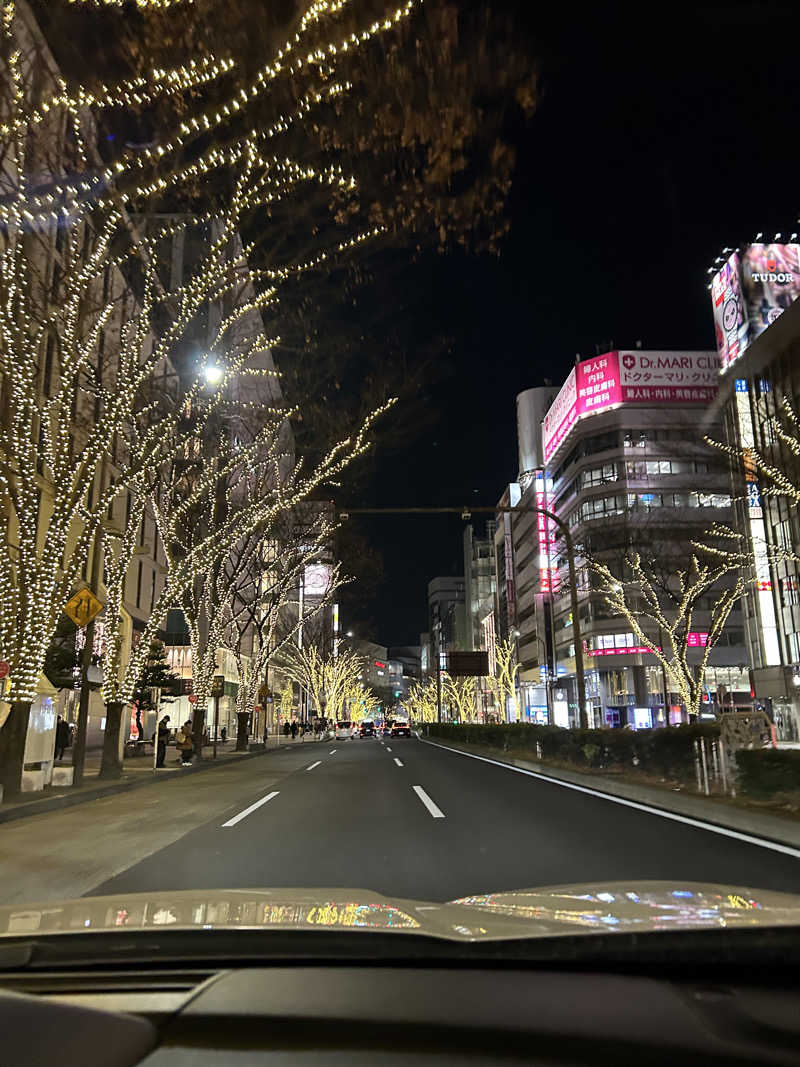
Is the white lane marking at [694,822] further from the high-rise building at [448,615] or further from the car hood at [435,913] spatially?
the high-rise building at [448,615]

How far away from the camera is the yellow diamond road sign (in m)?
14.8

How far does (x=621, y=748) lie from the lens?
16484 millimetres

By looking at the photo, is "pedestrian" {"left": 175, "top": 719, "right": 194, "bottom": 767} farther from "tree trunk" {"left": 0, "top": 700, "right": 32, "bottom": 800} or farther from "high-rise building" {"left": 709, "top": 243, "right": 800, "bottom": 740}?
"high-rise building" {"left": 709, "top": 243, "right": 800, "bottom": 740}

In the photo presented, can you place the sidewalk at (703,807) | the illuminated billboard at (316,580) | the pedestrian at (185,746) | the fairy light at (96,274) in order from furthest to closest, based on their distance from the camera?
the illuminated billboard at (316,580) → the pedestrian at (185,746) → the sidewalk at (703,807) → the fairy light at (96,274)

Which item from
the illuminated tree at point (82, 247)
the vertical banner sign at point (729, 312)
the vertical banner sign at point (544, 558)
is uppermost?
the vertical banner sign at point (729, 312)

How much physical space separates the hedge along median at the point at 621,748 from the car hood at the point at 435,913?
11.6 meters

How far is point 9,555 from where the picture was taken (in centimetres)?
1302

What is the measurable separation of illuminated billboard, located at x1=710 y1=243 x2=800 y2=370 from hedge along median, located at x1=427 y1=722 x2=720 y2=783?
1361 inches

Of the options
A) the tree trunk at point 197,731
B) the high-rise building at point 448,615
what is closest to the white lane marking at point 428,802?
the tree trunk at point 197,731

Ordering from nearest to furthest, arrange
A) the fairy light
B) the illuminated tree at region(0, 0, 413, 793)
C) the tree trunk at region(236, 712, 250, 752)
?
the fairy light
the illuminated tree at region(0, 0, 413, 793)
the tree trunk at region(236, 712, 250, 752)

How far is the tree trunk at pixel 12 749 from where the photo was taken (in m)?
12.7

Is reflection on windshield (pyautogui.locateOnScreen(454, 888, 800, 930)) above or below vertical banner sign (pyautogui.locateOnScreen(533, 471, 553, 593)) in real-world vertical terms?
below

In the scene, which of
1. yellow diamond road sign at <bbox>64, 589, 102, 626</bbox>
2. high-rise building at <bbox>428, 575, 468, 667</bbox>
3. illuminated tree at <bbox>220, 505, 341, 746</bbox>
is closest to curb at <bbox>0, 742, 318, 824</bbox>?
yellow diamond road sign at <bbox>64, 589, 102, 626</bbox>

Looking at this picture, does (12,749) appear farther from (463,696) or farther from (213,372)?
(463,696)
